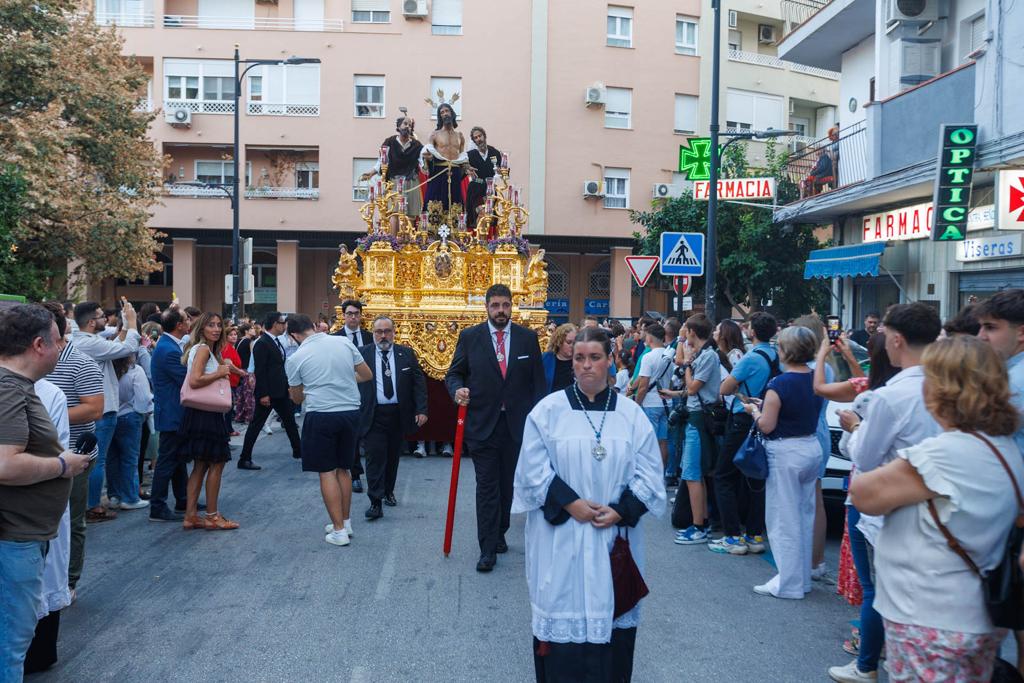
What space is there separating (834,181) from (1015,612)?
1653 centimetres

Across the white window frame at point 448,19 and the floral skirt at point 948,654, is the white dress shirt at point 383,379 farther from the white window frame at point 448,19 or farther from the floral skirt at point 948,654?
the white window frame at point 448,19

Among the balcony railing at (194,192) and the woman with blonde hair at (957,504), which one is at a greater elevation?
the balcony railing at (194,192)

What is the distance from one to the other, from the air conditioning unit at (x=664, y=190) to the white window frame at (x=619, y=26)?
511 centimetres

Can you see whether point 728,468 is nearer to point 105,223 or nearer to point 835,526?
point 835,526

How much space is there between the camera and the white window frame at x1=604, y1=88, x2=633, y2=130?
31141 mm

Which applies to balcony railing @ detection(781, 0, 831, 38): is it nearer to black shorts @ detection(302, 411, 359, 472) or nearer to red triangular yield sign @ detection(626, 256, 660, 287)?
red triangular yield sign @ detection(626, 256, 660, 287)

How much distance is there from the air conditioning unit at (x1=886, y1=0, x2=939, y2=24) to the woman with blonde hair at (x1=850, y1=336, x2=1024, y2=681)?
46.6ft

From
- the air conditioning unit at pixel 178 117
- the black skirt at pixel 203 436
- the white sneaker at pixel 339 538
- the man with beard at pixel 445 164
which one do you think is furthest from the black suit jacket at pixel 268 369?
the air conditioning unit at pixel 178 117

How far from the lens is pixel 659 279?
105 feet

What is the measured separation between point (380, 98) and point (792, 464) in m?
26.4

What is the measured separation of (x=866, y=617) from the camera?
467 centimetres

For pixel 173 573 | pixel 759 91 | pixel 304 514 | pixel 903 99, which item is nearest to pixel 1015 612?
pixel 173 573

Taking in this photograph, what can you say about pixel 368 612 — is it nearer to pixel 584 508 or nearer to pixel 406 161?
pixel 584 508

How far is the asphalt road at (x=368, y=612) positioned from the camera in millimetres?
4953
